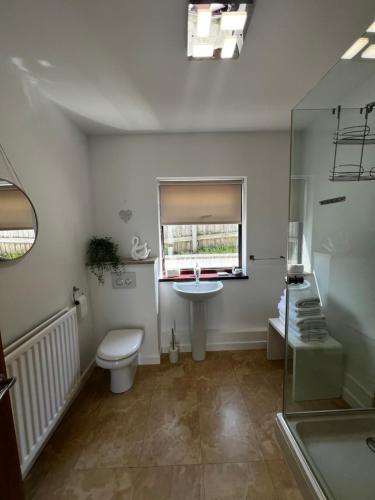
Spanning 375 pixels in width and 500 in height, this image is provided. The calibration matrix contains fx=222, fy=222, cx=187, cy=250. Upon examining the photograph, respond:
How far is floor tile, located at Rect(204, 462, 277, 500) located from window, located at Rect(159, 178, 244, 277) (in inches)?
68.1

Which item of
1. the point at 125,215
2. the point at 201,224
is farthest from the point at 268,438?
the point at 125,215

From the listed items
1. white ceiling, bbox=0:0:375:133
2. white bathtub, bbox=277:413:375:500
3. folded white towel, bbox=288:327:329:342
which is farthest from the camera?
folded white towel, bbox=288:327:329:342

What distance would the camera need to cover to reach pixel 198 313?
2398 millimetres

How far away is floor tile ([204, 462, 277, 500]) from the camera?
1.24m

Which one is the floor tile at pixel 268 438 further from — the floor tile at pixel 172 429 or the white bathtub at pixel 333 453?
the floor tile at pixel 172 429

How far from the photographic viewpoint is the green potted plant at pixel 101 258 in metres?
2.28

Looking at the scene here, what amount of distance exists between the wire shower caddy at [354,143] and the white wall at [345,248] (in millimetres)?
33

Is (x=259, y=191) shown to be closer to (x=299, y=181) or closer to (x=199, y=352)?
(x=299, y=181)

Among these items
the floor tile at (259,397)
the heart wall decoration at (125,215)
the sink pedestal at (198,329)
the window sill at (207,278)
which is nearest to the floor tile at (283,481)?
the floor tile at (259,397)

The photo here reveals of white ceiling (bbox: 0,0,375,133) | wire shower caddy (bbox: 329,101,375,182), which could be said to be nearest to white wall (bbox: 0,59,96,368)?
white ceiling (bbox: 0,0,375,133)

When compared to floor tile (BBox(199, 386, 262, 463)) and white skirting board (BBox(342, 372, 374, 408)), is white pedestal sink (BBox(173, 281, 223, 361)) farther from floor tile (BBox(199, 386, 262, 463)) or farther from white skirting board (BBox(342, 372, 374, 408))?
white skirting board (BBox(342, 372, 374, 408))

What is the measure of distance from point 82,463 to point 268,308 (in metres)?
2.19

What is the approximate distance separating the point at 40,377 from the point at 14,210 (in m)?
1.05

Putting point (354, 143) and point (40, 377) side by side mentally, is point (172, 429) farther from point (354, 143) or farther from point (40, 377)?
point (354, 143)
